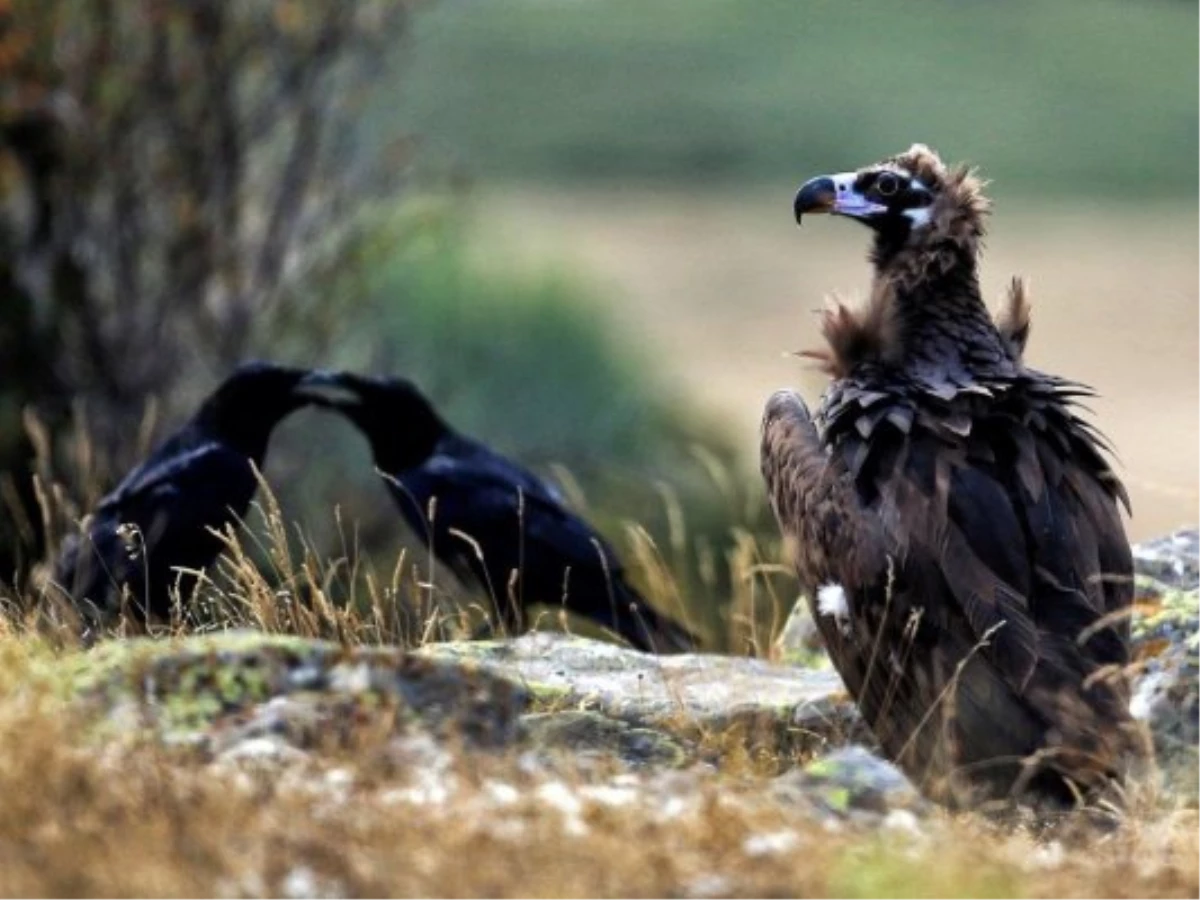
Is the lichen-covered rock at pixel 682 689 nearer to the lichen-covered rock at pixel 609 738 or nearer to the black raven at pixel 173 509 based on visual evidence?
the lichen-covered rock at pixel 609 738

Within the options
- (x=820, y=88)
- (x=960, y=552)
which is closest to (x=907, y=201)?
(x=960, y=552)

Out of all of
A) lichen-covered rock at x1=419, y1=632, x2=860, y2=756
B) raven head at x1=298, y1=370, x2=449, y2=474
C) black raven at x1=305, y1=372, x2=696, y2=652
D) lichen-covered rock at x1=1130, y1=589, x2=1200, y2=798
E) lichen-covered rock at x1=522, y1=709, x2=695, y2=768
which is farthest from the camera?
raven head at x1=298, y1=370, x2=449, y2=474

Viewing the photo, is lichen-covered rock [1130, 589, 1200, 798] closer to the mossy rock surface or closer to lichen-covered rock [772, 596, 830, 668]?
the mossy rock surface

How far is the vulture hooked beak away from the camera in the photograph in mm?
9078

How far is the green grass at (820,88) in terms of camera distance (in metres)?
80.8

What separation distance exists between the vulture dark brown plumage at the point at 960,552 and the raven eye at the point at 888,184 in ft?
1.80

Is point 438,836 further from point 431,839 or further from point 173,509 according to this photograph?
point 173,509

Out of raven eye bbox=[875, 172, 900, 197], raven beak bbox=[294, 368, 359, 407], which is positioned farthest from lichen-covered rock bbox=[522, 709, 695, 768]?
raven beak bbox=[294, 368, 359, 407]

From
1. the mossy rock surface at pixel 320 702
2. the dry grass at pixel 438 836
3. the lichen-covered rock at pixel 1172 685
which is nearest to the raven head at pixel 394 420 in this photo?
the lichen-covered rock at pixel 1172 685

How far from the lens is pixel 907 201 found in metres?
9.03

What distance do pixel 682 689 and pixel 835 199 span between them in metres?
1.69

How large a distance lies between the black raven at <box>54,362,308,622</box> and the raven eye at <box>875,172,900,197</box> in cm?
258

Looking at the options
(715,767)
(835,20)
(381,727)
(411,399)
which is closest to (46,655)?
(381,727)

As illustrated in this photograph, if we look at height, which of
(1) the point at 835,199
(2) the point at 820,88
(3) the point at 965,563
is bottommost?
(2) the point at 820,88
